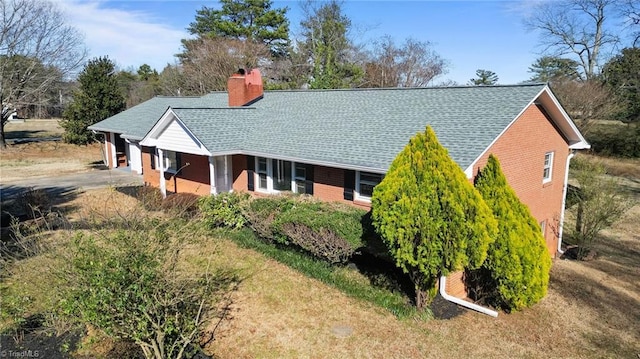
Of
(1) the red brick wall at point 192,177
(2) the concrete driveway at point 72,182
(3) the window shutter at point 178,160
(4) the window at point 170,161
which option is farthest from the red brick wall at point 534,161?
(2) the concrete driveway at point 72,182

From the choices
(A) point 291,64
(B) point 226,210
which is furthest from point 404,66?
(B) point 226,210

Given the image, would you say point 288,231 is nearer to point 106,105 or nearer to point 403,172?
point 403,172

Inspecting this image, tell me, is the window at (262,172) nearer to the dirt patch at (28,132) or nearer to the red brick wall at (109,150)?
the red brick wall at (109,150)

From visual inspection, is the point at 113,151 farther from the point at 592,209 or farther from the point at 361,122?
the point at 592,209

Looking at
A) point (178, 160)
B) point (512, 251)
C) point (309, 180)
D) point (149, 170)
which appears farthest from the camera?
point (149, 170)

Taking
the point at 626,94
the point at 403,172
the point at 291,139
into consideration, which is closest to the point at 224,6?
the point at 291,139

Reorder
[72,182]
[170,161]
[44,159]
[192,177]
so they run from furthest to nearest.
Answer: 1. [44,159]
2. [72,182]
3. [170,161]
4. [192,177]
